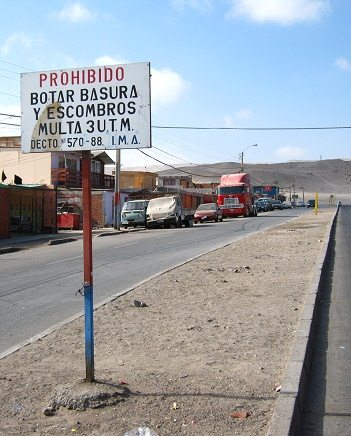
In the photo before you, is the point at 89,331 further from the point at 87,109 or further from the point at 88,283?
the point at 87,109

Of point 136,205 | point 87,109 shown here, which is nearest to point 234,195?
point 136,205

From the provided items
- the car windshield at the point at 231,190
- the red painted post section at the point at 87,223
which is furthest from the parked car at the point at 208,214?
the red painted post section at the point at 87,223

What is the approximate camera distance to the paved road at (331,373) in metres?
4.51

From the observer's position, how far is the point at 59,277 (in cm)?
1353

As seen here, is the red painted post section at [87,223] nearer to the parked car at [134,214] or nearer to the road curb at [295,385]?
the road curb at [295,385]

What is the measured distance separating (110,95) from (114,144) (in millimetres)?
420

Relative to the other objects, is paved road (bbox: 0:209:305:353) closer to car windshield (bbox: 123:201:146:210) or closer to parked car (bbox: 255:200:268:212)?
car windshield (bbox: 123:201:146:210)

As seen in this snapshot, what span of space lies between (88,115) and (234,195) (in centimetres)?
4802

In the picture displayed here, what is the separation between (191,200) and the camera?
232ft

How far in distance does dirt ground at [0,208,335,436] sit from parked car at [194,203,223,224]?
35.8 m

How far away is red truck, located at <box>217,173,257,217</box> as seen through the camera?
52.4 meters

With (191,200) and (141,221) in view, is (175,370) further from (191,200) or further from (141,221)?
(191,200)

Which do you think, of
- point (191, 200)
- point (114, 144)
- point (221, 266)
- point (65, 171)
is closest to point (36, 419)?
point (114, 144)

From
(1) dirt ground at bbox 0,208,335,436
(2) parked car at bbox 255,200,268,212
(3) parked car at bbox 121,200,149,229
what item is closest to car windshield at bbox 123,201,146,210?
(3) parked car at bbox 121,200,149,229
